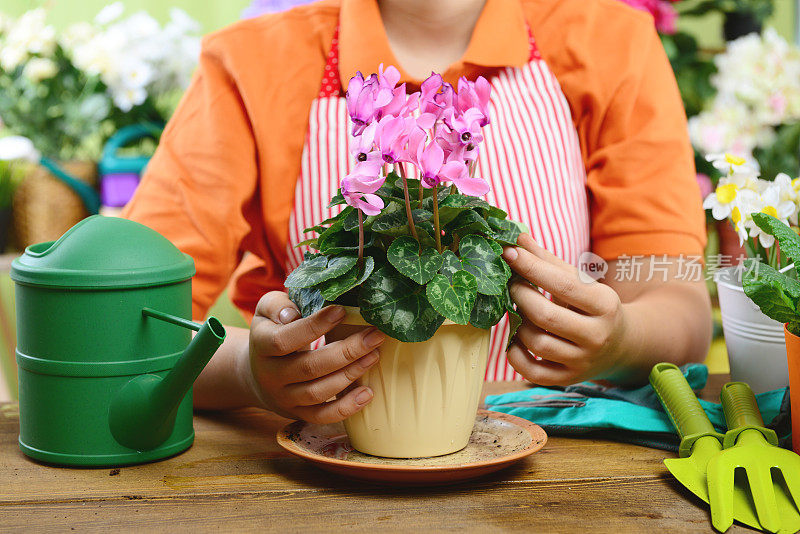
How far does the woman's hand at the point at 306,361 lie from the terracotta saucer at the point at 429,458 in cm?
3

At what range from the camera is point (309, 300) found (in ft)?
2.43

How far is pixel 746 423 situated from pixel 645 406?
14cm

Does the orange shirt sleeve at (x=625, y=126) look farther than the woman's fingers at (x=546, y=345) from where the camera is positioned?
Yes

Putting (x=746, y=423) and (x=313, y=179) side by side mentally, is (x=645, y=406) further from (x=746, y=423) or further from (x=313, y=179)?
(x=313, y=179)

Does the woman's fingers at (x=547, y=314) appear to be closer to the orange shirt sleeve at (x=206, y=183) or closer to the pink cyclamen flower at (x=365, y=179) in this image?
the pink cyclamen flower at (x=365, y=179)

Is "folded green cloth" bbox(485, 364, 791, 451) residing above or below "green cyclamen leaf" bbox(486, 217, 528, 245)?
below

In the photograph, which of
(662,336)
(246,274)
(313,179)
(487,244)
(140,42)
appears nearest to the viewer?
(487,244)

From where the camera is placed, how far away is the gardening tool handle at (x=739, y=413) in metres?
0.76

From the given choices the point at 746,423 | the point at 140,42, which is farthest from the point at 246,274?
the point at 140,42

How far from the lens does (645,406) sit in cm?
91

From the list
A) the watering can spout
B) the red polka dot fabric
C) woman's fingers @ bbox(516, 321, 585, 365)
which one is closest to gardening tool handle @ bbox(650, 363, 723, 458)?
woman's fingers @ bbox(516, 321, 585, 365)

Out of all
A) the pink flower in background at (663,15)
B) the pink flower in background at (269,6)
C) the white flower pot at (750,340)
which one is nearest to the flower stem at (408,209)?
the white flower pot at (750,340)

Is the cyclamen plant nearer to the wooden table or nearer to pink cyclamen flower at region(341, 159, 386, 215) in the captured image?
pink cyclamen flower at region(341, 159, 386, 215)

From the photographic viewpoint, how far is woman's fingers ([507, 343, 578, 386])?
83 centimetres
